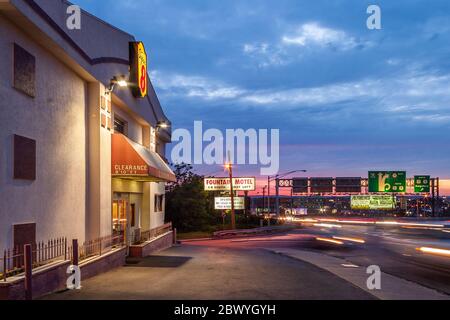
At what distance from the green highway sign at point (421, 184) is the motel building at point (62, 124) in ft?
197

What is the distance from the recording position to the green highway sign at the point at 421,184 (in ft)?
245

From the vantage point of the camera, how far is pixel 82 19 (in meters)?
16.9

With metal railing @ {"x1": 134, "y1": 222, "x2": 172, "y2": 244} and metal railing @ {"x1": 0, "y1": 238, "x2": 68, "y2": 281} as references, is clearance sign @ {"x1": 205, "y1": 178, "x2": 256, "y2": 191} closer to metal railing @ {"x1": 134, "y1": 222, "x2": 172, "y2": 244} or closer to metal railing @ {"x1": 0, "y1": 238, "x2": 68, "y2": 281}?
metal railing @ {"x1": 134, "y1": 222, "x2": 172, "y2": 244}

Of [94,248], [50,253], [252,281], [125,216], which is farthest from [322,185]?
[50,253]

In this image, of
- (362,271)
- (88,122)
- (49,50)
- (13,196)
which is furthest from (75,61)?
(362,271)

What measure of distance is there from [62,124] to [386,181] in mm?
58529

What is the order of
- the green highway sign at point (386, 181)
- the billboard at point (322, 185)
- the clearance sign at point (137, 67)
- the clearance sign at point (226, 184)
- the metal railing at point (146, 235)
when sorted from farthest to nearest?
the billboard at point (322, 185) → the green highway sign at point (386, 181) → the clearance sign at point (226, 184) → the metal railing at point (146, 235) → the clearance sign at point (137, 67)

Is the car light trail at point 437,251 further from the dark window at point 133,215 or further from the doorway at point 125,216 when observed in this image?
the dark window at point 133,215

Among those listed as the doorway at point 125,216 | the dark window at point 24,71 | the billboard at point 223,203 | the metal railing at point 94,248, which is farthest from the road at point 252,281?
the billboard at point 223,203

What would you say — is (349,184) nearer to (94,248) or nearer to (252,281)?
(94,248)

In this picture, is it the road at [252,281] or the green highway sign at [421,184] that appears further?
the green highway sign at [421,184]

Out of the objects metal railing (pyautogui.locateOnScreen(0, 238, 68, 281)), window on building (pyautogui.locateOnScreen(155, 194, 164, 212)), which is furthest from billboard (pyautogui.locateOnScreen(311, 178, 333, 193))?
metal railing (pyautogui.locateOnScreen(0, 238, 68, 281))

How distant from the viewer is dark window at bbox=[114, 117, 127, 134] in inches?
916

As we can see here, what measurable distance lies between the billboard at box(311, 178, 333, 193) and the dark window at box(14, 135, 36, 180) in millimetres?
67564
